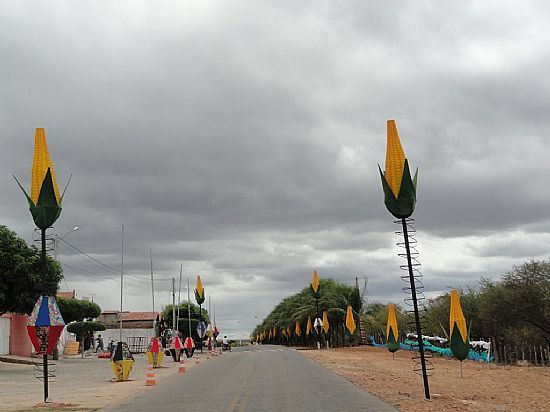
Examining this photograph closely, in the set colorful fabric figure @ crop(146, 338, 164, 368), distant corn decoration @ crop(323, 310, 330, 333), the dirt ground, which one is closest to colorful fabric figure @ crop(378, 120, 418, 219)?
the dirt ground

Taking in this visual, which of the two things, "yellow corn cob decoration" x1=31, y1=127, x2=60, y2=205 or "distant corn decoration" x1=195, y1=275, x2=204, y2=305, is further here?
"distant corn decoration" x1=195, y1=275, x2=204, y2=305

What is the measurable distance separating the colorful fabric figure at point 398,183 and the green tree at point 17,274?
24498 mm

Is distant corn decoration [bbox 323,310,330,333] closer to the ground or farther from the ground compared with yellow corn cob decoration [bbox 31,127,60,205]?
closer to the ground

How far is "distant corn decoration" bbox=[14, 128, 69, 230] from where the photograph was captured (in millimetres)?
15836

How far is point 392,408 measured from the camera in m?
12.8

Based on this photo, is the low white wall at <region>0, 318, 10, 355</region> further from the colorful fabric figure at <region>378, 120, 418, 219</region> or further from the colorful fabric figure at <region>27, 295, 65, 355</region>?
the colorful fabric figure at <region>378, 120, 418, 219</region>

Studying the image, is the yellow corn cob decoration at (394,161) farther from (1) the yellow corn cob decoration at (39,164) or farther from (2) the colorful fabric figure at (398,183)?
(1) the yellow corn cob decoration at (39,164)

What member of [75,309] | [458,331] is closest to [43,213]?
[458,331]

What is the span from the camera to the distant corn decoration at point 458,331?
72.2 feet

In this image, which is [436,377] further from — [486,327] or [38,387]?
[486,327]

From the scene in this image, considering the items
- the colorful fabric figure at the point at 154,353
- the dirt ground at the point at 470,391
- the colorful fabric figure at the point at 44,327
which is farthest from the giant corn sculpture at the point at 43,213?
the colorful fabric figure at the point at 154,353

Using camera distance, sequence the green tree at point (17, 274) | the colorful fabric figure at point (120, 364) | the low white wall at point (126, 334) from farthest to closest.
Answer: the low white wall at point (126, 334) < the green tree at point (17, 274) < the colorful fabric figure at point (120, 364)

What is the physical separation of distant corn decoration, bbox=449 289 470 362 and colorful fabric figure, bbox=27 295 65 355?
13.7 metres

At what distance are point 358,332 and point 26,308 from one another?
3486 cm
